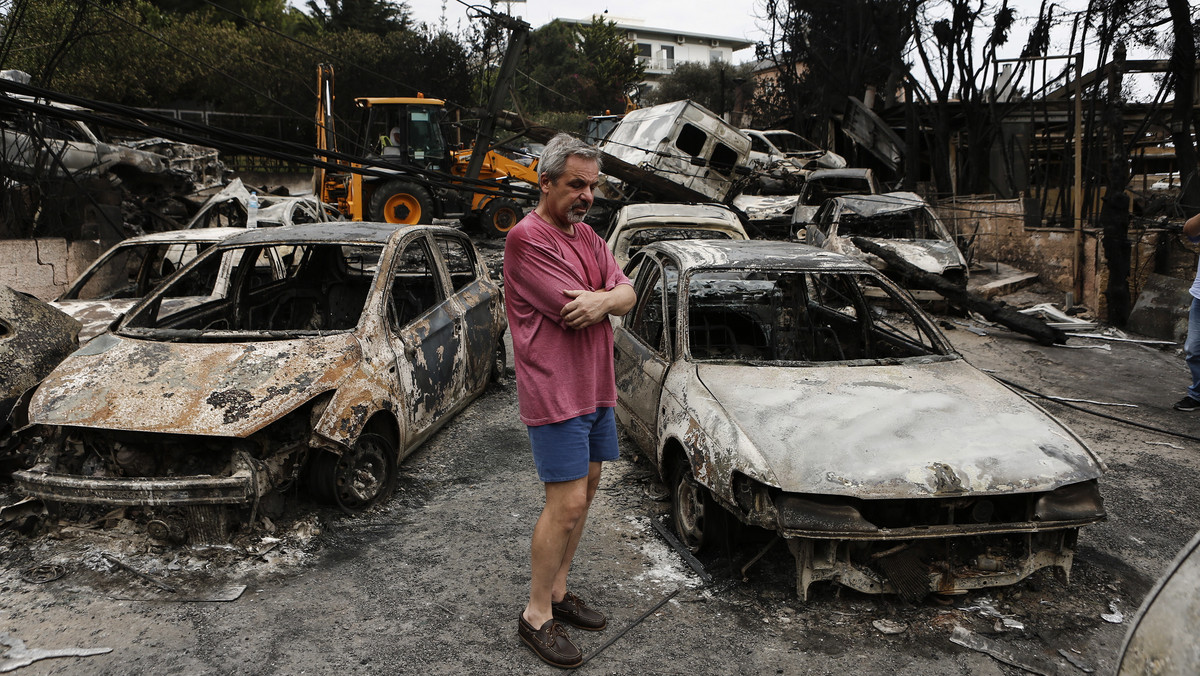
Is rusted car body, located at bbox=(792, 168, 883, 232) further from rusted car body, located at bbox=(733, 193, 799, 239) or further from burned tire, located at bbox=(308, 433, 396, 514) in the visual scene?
burned tire, located at bbox=(308, 433, 396, 514)

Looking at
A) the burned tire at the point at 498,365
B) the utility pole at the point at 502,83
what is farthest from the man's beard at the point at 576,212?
the utility pole at the point at 502,83

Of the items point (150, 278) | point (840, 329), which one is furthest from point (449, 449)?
point (150, 278)

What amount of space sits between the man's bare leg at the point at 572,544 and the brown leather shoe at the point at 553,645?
0.42ft

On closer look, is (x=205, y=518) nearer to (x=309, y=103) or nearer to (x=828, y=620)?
(x=828, y=620)

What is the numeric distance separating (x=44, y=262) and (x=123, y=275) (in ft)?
12.7

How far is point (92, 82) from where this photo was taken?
21.8m

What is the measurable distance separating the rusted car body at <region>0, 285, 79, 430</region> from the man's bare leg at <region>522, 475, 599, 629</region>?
3477 millimetres

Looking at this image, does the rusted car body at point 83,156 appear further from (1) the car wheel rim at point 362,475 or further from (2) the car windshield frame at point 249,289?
(1) the car wheel rim at point 362,475

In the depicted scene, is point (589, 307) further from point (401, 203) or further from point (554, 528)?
point (401, 203)

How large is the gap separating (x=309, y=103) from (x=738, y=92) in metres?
19.5

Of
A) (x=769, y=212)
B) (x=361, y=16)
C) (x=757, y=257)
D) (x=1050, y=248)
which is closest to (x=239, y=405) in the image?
(x=757, y=257)

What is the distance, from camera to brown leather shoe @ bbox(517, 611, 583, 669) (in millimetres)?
2867

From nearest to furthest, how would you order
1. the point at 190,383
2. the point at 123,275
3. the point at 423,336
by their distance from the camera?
the point at 190,383, the point at 423,336, the point at 123,275

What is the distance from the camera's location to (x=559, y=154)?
107 inches
